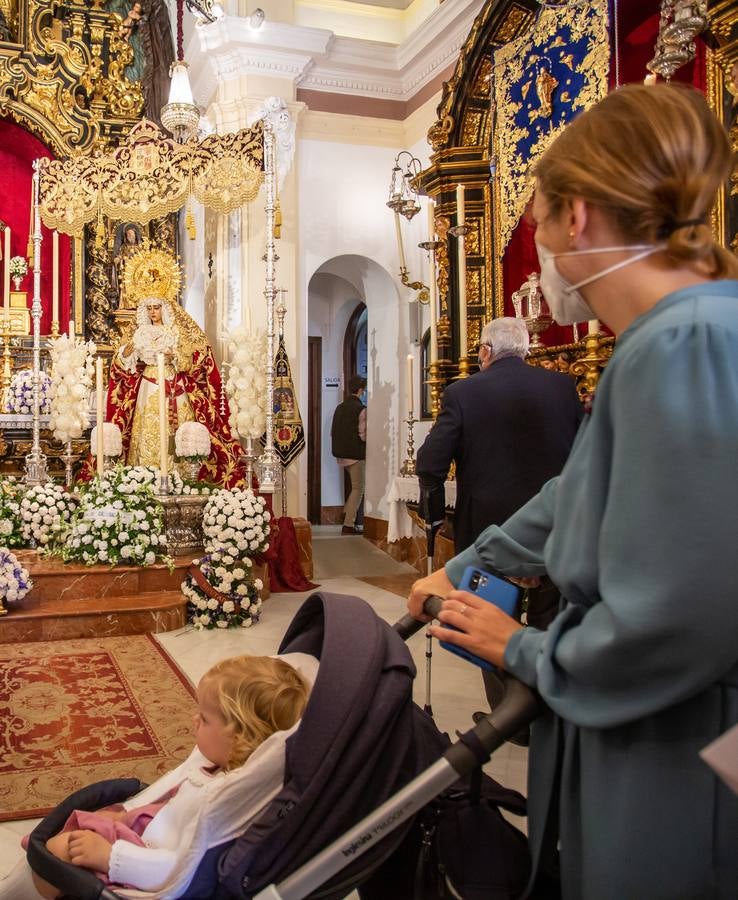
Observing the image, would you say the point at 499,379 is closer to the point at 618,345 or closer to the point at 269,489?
the point at 618,345

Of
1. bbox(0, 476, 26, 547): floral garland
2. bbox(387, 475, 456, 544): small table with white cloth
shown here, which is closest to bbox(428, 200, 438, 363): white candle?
bbox(387, 475, 456, 544): small table with white cloth

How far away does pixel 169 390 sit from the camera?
7.94m

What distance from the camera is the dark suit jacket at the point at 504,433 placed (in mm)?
3764

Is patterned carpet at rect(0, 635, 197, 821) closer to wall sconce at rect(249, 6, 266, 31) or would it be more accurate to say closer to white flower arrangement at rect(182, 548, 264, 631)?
white flower arrangement at rect(182, 548, 264, 631)

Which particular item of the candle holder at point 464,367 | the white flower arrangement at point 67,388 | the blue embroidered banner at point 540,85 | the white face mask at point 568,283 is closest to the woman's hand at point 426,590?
the white face mask at point 568,283

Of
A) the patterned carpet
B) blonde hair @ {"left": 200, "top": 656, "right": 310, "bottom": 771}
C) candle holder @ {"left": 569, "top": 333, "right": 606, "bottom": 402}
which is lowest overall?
the patterned carpet

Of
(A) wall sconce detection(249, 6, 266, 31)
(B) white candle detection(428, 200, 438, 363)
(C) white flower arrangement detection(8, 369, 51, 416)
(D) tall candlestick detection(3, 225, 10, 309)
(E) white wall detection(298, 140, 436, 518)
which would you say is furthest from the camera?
(C) white flower arrangement detection(8, 369, 51, 416)

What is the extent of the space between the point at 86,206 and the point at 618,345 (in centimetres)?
732

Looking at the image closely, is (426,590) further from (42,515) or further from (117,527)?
(42,515)

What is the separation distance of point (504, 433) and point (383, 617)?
118 inches

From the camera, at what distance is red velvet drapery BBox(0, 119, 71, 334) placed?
10.4 meters

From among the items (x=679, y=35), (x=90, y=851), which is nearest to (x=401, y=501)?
(x=679, y=35)

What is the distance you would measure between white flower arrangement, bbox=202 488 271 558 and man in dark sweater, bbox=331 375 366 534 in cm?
412

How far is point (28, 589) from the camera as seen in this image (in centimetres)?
557
